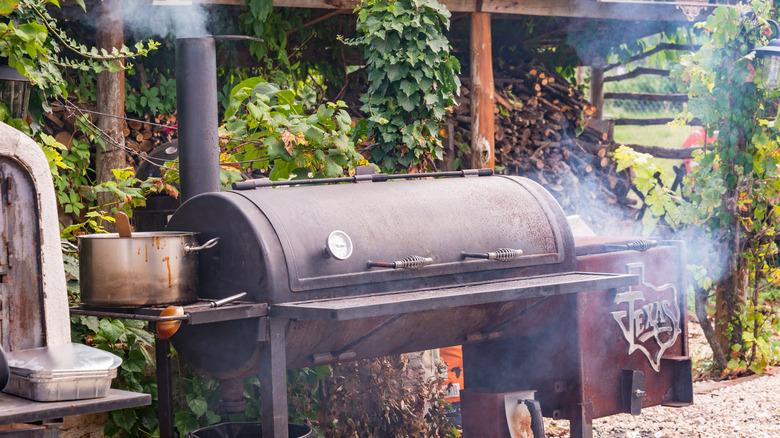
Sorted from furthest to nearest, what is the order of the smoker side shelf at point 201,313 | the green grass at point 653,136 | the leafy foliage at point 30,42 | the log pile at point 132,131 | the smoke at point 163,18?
the green grass at point 653,136 < the log pile at point 132,131 < the smoke at point 163,18 < the leafy foliage at point 30,42 < the smoker side shelf at point 201,313

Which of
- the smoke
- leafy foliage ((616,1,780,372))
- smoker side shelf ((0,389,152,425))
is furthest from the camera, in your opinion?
leafy foliage ((616,1,780,372))

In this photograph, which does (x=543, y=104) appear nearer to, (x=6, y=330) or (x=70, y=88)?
(x=70, y=88)

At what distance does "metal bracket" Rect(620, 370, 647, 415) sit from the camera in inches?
180

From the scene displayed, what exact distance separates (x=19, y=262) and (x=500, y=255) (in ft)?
6.66

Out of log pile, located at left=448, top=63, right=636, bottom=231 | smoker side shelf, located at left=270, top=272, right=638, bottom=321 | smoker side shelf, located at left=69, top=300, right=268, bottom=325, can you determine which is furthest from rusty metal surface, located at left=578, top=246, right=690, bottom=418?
log pile, located at left=448, top=63, right=636, bottom=231

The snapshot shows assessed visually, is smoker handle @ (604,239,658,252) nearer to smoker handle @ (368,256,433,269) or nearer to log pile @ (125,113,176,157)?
smoker handle @ (368,256,433,269)

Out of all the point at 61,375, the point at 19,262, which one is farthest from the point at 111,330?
the point at 61,375

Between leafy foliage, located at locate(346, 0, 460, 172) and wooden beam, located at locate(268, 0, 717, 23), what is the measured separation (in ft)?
4.53

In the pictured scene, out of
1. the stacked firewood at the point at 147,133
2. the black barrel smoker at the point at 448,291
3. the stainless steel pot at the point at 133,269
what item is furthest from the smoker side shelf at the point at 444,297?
the stacked firewood at the point at 147,133

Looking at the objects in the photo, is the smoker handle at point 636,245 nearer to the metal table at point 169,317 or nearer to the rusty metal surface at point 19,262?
the metal table at point 169,317

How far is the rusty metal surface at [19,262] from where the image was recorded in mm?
3293

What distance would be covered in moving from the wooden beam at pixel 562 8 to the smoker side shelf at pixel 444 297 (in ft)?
12.2

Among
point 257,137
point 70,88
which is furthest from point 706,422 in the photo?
point 70,88

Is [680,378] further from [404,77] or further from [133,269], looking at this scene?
[133,269]
